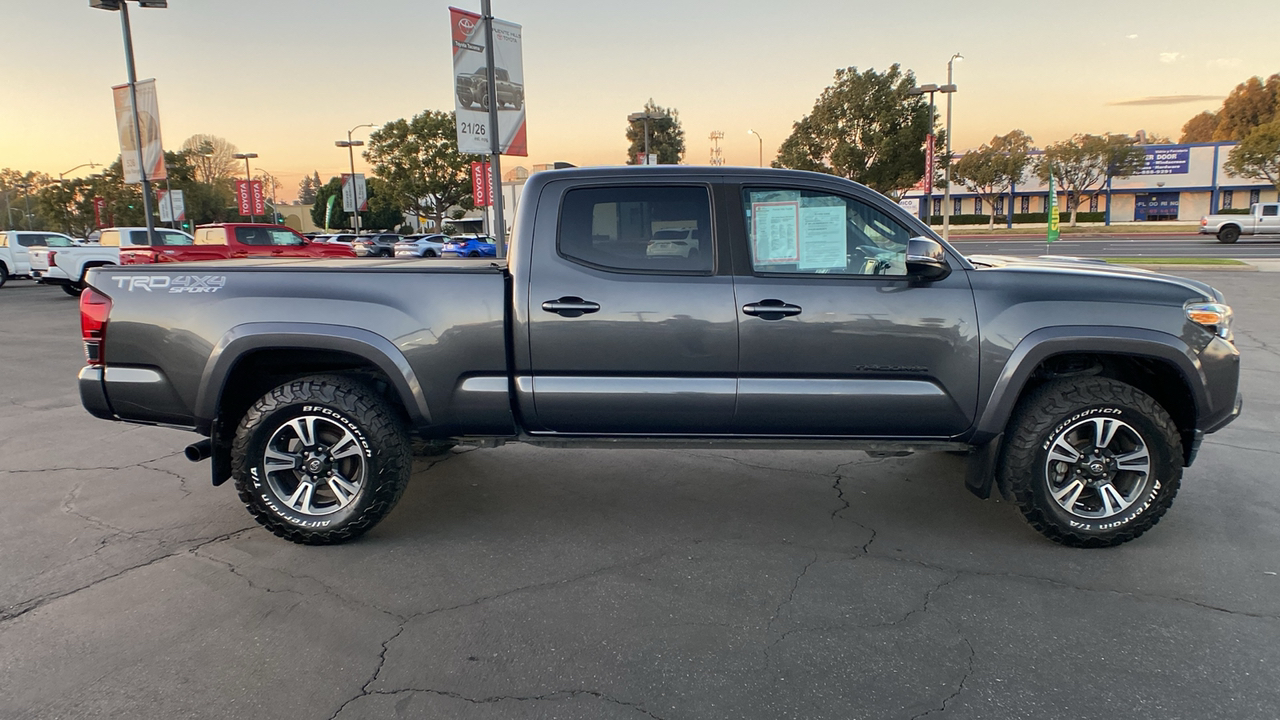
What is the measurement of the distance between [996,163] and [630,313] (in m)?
56.2

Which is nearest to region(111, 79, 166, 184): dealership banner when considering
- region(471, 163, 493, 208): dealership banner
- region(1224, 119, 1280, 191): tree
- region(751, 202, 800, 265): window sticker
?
region(471, 163, 493, 208): dealership banner

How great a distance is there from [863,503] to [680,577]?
1.53 m

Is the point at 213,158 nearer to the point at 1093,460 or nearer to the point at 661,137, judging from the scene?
the point at 661,137

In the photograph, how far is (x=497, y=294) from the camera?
378cm

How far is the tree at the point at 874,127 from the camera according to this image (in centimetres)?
3519

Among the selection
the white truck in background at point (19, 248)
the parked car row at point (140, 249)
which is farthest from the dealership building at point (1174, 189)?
the white truck in background at point (19, 248)

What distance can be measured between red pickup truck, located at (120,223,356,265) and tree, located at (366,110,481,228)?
3519cm

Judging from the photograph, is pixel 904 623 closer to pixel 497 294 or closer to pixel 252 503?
pixel 497 294

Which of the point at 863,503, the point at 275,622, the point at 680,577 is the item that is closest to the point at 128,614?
the point at 275,622

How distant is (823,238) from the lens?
3896 millimetres

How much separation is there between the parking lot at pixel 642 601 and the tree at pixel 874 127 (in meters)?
32.5

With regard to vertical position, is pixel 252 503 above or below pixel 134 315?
below

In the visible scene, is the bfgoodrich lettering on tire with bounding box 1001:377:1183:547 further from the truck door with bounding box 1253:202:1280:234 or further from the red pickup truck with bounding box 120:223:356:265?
the truck door with bounding box 1253:202:1280:234

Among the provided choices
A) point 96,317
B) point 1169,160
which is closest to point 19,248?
point 96,317
